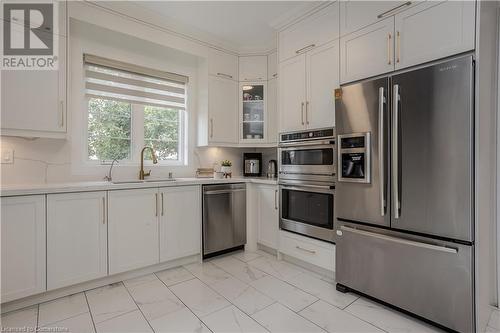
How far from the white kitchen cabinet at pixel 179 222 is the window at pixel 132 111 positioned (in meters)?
0.72

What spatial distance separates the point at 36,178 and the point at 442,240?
10.9ft

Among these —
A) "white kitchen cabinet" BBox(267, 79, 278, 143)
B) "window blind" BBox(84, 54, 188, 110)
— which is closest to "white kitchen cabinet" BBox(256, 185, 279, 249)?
"white kitchen cabinet" BBox(267, 79, 278, 143)

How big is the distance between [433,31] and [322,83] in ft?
3.07

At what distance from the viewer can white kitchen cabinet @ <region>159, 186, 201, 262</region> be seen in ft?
8.79

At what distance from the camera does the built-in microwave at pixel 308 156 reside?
7.91 ft

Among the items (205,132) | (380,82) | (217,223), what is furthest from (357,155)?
(205,132)

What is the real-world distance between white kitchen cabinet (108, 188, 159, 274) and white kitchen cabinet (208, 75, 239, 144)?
3.88 ft

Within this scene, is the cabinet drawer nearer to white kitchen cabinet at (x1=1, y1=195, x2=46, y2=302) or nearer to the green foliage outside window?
the green foliage outside window

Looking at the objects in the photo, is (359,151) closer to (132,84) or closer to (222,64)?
(222,64)

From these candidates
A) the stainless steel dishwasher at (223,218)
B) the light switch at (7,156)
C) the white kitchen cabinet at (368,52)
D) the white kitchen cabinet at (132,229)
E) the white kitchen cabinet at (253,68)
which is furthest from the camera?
the white kitchen cabinet at (253,68)

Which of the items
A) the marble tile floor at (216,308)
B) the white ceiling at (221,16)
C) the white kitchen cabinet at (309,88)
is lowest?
the marble tile floor at (216,308)

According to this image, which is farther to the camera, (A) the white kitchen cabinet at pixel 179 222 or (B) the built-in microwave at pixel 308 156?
(A) the white kitchen cabinet at pixel 179 222

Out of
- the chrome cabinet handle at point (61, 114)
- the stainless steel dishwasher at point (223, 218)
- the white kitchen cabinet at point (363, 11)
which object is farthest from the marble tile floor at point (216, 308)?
the white kitchen cabinet at point (363, 11)

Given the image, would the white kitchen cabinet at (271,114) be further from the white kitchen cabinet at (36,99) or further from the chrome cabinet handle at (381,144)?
the white kitchen cabinet at (36,99)
